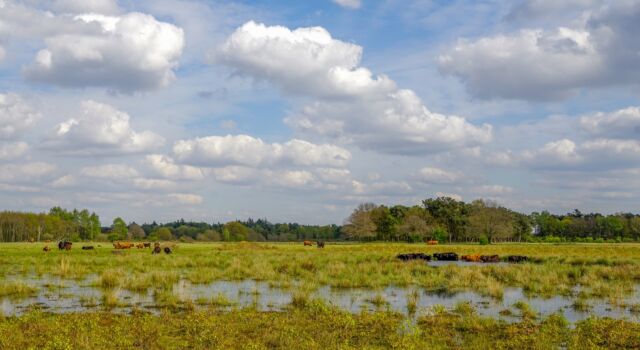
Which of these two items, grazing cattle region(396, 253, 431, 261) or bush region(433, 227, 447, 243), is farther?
bush region(433, 227, 447, 243)

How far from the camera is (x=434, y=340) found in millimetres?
15562

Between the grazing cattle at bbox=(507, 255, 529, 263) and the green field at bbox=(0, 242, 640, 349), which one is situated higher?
the green field at bbox=(0, 242, 640, 349)

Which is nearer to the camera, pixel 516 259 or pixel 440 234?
pixel 516 259

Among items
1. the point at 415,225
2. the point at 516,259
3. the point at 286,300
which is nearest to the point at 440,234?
the point at 415,225

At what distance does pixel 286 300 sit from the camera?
2373cm

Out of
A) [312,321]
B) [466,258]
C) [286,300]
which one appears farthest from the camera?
[466,258]

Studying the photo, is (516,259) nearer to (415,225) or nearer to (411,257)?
(411,257)

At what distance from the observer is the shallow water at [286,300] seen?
21.0 meters


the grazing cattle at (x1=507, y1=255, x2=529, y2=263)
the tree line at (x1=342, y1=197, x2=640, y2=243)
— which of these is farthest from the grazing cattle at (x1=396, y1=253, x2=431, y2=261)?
the tree line at (x1=342, y1=197, x2=640, y2=243)

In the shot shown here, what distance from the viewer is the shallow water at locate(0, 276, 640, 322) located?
20984mm

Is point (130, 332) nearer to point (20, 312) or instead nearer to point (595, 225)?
point (20, 312)

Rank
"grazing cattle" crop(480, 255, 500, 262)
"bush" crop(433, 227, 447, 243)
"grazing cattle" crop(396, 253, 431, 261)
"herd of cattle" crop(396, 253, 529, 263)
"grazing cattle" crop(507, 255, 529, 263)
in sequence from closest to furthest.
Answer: "grazing cattle" crop(507, 255, 529, 263) → "grazing cattle" crop(396, 253, 431, 261) → "herd of cattle" crop(396, 253, 529, 263) → "grazing cattle" crop(480, 255, 500, 262) → "bush" crop(433, 227, 447, 243)

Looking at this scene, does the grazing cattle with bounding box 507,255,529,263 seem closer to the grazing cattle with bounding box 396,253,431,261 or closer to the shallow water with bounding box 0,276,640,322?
the grazing cattle with bounding box 396,253,431,261

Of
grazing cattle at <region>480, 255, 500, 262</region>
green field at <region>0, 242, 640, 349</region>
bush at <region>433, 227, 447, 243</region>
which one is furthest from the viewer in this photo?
bush at <region>433, 227, 447, 243</region>
